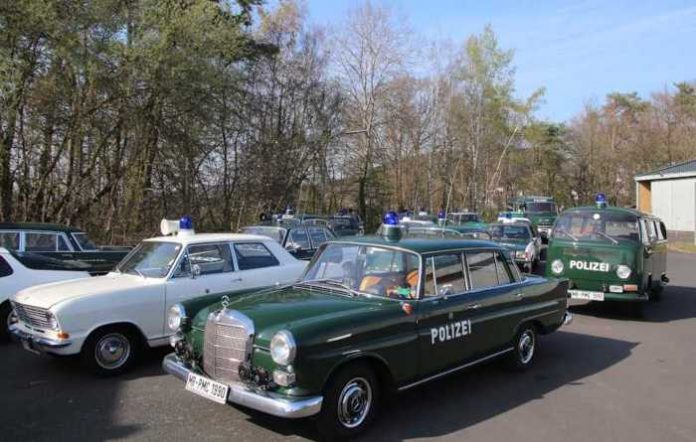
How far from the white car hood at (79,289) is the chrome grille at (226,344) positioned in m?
2.17

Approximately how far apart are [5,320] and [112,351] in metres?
2.67

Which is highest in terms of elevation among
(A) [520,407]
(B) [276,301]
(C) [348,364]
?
(B) [276,301]

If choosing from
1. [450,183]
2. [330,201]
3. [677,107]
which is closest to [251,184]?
[330,201]

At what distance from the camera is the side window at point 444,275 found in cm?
571

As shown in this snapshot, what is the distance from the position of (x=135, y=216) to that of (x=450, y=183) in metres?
28.3

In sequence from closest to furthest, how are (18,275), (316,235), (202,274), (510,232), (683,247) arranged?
(202,274) < (18,275) < (316,235) < (510,232) < (683,247)

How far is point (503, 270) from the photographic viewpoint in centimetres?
685

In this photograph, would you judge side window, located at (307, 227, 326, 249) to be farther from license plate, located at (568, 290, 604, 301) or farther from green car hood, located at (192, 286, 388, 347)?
green car hood, located at (192, 286, 388, 347)

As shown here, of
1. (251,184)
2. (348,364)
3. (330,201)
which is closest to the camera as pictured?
(348,364)

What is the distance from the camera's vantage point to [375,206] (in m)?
39.0

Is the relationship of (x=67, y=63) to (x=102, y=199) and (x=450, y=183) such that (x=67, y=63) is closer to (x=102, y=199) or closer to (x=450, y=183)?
(x=102, y=199)

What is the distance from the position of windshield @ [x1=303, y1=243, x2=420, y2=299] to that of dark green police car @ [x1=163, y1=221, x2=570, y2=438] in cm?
1

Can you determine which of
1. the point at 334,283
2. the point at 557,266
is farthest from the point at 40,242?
the point at 557,266

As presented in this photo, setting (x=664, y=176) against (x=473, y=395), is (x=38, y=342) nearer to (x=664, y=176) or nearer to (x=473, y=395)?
(x=473, y=395)
